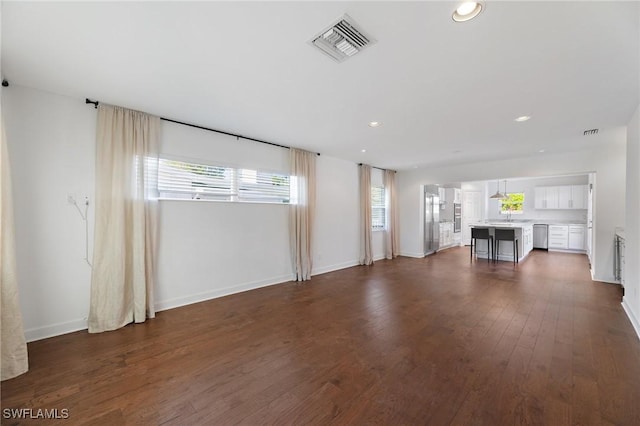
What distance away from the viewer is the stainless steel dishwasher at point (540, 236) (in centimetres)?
849

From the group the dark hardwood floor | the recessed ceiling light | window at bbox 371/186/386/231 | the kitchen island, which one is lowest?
the dark hardwood floor

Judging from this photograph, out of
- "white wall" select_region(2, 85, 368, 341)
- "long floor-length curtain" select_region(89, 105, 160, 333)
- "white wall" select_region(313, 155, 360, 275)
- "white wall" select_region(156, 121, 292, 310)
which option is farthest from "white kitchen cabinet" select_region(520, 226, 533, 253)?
"long floor-length curtain" select_region(89, 105, 160, 333)

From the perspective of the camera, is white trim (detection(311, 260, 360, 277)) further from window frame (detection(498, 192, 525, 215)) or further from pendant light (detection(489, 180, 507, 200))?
window frame (detection(498, 192, 525, 215))

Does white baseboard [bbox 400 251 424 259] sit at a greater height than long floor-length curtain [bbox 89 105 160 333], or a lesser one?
lesser

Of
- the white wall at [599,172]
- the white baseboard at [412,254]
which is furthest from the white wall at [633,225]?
the white baseboard at [412,254]

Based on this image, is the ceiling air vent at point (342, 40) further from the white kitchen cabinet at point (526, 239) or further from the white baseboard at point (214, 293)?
the white kitchen cabinet at point (526, 239)

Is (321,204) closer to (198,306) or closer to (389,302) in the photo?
(389,302)

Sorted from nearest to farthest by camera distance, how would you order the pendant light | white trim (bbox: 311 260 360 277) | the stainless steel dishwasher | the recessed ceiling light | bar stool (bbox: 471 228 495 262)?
the recessed ceiling light, white trim (bbox: 311 260 360 277), bar stool (bbox: 471 228 495 262), the pendant light, the stainless steel dishwasher

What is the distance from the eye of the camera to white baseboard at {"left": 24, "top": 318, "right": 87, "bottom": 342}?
2590 mm

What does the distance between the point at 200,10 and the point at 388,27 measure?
4.06 ft

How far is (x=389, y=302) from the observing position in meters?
3.72

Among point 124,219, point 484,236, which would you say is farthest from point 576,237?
point 124,219

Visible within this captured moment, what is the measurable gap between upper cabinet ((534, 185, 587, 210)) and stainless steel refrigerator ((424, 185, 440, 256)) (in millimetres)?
3701

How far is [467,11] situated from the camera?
1550 mm
